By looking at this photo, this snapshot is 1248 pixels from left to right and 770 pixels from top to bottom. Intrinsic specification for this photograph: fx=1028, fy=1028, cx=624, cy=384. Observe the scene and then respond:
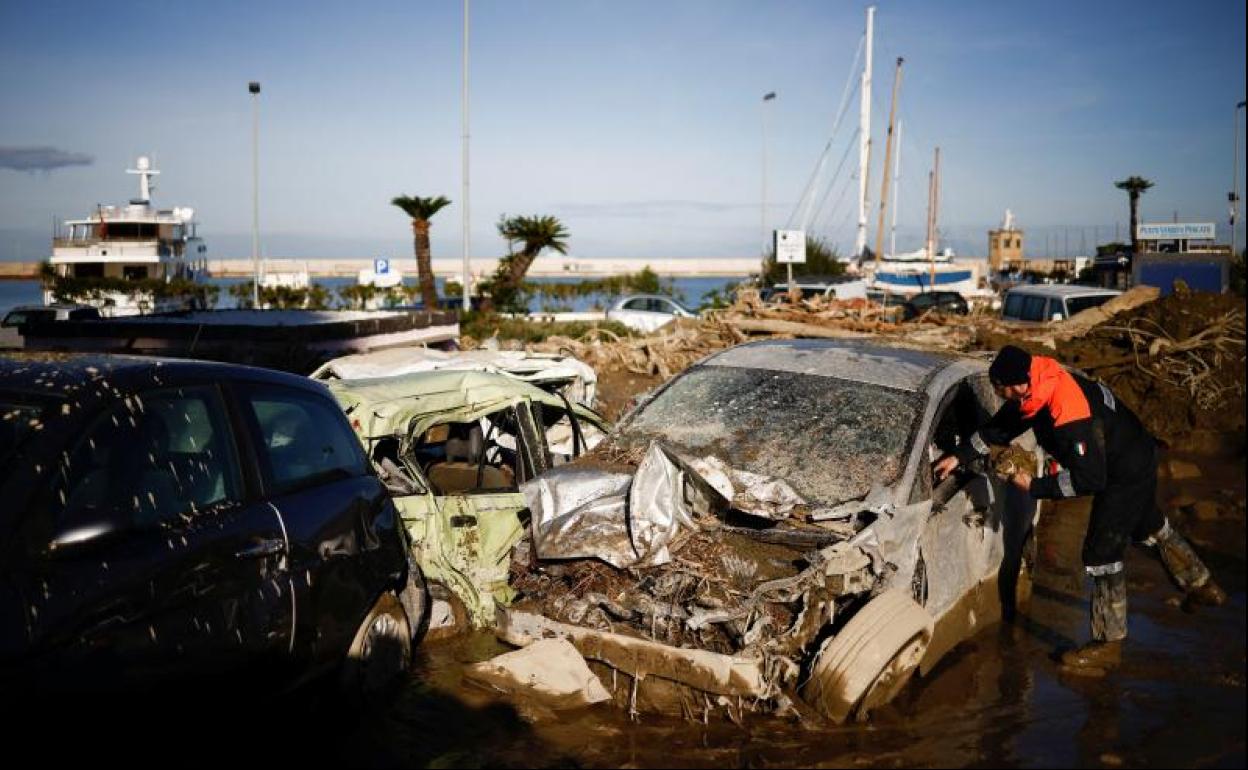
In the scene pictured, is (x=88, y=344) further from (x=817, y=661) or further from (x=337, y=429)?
(x=817, y=661)

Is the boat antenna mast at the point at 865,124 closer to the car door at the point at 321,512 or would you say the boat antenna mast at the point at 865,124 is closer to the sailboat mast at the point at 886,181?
the sailboat mast at the point at 886,181

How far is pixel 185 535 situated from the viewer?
361 cm

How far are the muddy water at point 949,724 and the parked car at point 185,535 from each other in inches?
16.0

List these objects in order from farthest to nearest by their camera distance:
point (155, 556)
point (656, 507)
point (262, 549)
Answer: point (656, 507)
point (262, 549)
point (155, 556)

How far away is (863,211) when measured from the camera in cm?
4234

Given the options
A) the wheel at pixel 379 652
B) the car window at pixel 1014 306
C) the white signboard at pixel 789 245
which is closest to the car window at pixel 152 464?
the wheel at pixel 379 652

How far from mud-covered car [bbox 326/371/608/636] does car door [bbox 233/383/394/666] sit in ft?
1.95

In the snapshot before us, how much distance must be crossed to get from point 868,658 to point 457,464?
3.60m

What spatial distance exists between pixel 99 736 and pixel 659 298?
2505 cm

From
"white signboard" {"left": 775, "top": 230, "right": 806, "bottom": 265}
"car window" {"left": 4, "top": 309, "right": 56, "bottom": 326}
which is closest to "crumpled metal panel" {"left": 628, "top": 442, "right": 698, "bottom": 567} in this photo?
"white signboard" {"left": 775, "top": 230, "right": 806, "bottom": 265}

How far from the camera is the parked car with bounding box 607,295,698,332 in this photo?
27.0 metres

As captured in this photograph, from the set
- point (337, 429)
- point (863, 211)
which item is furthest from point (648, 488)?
point (863, 211)

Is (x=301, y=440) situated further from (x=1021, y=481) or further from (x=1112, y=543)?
(x=1112, y=543)

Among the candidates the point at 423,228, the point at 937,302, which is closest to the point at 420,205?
the point at 423,228
